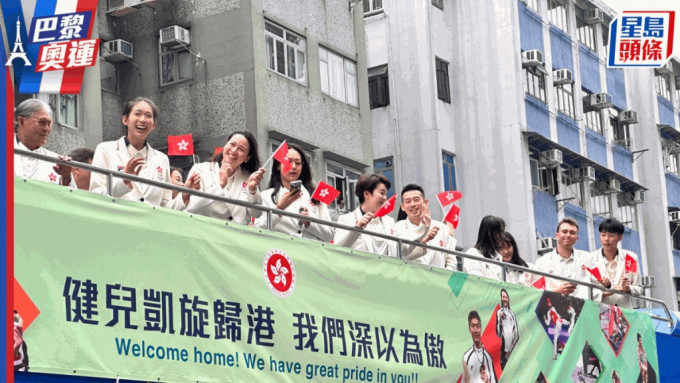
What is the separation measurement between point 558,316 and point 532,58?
14.1m

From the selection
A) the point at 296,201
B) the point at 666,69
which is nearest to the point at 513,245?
the point at 296,201

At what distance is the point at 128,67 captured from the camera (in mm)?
18062

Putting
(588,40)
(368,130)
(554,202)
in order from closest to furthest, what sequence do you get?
(368,130) → (554,202) → (588,40)

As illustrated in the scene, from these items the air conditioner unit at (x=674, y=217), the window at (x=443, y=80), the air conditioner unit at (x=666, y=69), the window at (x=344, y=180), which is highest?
the air conditioner unit at (x=666, y=69)

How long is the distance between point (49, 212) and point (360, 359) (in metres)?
2.51

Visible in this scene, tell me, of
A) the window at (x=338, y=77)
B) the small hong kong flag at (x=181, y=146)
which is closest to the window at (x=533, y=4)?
the window at (x=338, y=77)

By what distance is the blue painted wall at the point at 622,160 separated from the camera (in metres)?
27.0

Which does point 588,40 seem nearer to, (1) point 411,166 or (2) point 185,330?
(1) point 411,166

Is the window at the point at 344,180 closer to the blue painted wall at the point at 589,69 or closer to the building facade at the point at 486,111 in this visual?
the building facade at the point at 486,111

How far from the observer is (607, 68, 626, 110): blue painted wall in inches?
1089

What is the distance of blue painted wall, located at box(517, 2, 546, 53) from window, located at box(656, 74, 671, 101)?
24.6 ft

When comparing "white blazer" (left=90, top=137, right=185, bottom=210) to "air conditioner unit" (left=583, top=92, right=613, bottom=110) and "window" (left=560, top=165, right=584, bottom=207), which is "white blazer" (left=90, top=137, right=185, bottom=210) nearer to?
"window" (left=560, top=165, right=584, bottom=207)

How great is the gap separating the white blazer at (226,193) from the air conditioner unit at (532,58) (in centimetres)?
1639

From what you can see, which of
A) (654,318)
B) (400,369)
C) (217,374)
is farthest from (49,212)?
(654,318)
